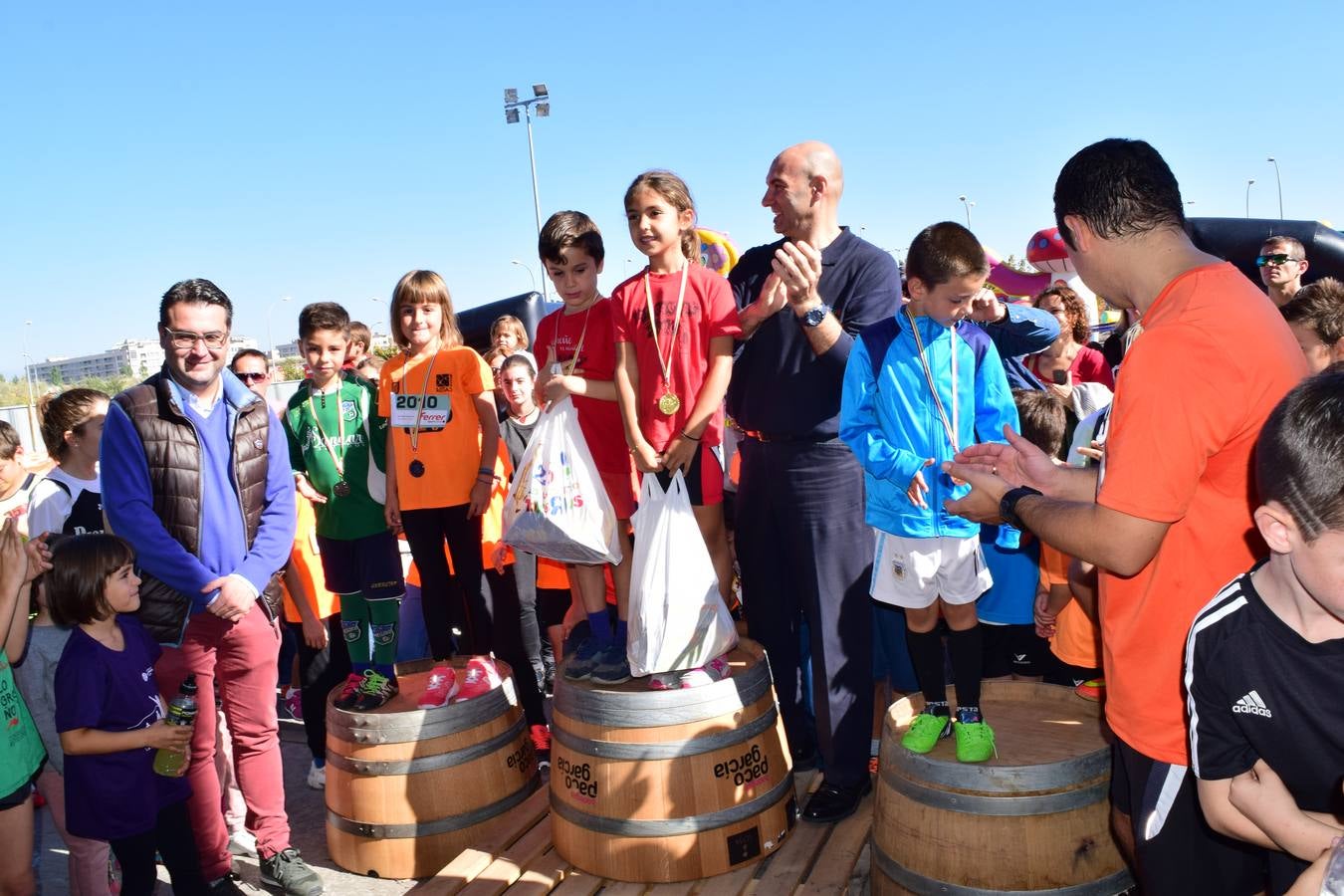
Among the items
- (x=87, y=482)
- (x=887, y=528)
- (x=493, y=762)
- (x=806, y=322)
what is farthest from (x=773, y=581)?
(x=87, y=482)

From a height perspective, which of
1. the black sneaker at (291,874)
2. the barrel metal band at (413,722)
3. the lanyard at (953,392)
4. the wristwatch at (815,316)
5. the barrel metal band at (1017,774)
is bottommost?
the black sneaker at (291,874)

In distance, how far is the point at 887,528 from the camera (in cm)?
330

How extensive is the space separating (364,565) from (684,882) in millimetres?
2270

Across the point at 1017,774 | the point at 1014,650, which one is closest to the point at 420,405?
the point at 1014,650

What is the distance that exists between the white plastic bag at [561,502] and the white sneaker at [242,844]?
1.89 meters

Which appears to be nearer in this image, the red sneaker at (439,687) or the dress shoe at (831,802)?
the dress shoe at (831,802)

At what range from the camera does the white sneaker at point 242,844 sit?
4.28 metres

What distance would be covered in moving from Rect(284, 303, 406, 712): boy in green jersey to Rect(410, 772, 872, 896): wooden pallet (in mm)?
1236

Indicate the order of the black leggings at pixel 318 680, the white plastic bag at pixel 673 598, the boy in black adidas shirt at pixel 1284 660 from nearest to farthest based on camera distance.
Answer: the boy in black adidas shirt at pixel 1284 660 < the white plastic bag at pixel 673 598 < the black leggings at pixel 318 680

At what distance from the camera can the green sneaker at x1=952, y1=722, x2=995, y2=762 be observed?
2.77m

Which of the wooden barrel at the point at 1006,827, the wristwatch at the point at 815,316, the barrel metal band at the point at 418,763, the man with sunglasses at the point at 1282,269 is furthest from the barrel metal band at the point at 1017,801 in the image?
the man with sunglasses at the point at 1282,269

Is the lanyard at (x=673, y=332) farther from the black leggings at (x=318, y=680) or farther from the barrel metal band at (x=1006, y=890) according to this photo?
the black leggings at (x=318, y=680)

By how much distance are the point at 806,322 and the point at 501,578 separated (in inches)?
93.8

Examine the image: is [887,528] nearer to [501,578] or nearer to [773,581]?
[773,581]
